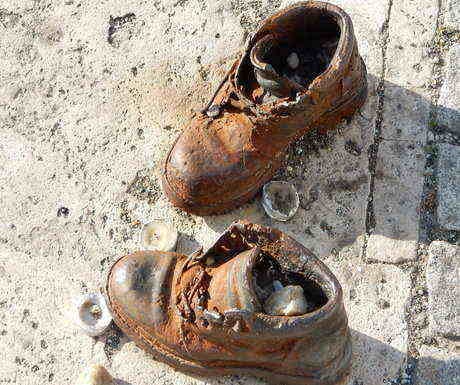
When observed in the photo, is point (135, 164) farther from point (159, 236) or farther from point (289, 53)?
point (289, 53)

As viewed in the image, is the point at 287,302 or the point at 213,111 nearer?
the point at 287,302

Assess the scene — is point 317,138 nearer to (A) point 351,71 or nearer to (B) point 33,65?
(A) point 351,71

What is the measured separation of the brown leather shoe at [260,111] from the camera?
2.84 m

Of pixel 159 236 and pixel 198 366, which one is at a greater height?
pixel 159 236

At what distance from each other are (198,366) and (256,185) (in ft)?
2.77

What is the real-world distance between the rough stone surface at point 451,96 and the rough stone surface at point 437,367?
43.0 inches

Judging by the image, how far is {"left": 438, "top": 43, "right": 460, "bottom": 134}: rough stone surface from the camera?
10.8 feet

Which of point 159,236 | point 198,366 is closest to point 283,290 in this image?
point 198,366

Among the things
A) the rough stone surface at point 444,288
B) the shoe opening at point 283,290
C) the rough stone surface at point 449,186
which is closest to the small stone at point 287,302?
the shoe opening at point 283,290

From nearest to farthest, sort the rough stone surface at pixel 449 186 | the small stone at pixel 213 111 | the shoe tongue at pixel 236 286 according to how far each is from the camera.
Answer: the shoe tongue at pixel 236 286 → the small stone at pixel 213 111 → the rough stone surface at pixel 449 186

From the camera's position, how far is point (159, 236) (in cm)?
306

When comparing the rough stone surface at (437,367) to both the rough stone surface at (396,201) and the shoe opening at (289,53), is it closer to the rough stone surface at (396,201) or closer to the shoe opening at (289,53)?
the rough stone surface at (396,201)

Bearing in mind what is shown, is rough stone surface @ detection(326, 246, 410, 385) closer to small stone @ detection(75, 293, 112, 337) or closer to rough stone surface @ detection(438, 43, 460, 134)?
rough stone surface @ detection(438, 43, 460, 134)

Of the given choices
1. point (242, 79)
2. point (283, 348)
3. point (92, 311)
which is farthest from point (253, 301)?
point (242, 79)
